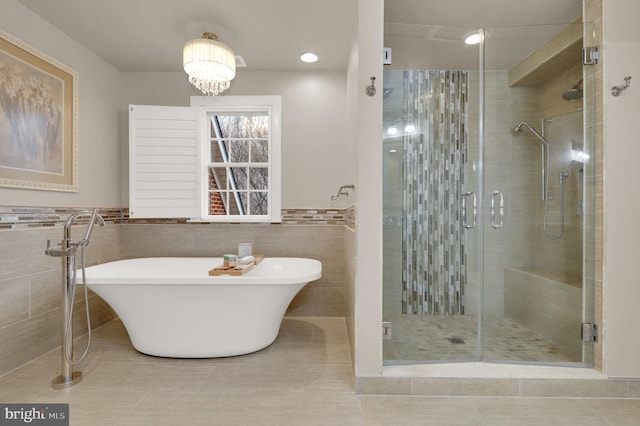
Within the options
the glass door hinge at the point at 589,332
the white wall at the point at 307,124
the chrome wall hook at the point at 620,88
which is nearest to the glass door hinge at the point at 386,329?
the glass door hinge at the point at 589,332

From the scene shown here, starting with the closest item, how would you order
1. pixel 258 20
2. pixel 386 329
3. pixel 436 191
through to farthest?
pixel 386 329, pixel 436 191, pixel 258 20

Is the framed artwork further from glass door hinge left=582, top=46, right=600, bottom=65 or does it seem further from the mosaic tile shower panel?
glass door hinge left=582, top=46, right=600, bottom=65

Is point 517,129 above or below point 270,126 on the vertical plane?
below

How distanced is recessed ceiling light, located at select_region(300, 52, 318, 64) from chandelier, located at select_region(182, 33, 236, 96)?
67cm

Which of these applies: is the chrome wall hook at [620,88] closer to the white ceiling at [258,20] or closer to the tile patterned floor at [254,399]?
the white ceiling at [258,20]

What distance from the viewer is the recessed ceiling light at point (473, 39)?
202 centimetres

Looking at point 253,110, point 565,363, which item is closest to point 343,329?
point 565,363

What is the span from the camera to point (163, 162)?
312 centimetres

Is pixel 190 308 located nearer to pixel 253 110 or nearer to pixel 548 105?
pixel 253 110

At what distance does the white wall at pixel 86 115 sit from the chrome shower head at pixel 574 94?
3.58 meters

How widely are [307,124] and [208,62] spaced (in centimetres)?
109

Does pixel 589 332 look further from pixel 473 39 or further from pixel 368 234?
pixel 473 39

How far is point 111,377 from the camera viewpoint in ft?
6.68
